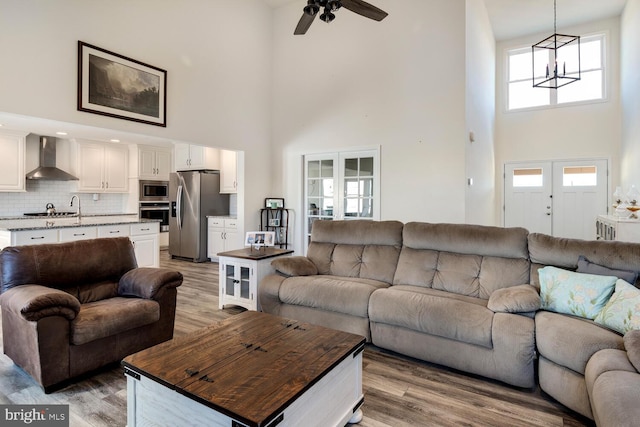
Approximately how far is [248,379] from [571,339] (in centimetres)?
177

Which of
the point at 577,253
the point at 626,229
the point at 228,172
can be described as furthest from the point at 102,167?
the point at 626,229

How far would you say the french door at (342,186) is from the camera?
17.3 feet

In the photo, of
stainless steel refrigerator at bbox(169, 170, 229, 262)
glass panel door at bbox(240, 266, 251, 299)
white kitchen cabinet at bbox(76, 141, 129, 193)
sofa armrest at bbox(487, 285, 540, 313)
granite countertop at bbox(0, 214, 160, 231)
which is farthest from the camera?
stainless steel refrigerator at bbox(169, 170, 229, 262)

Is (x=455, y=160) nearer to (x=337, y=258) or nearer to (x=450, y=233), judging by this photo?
(x=450, y=233)

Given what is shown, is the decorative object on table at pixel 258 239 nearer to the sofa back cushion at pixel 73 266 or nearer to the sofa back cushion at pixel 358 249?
the sofa back cushion at pixel 358 249

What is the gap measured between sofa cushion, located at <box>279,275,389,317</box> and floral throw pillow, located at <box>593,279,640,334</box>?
4.93 feet

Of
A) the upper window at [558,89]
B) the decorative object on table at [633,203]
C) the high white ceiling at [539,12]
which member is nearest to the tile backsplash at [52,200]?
the high white ceiling at [539,12]

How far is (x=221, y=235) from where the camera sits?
6445 mm

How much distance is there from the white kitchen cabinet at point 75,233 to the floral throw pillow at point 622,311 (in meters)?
5.29

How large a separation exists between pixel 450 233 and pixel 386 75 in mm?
2980

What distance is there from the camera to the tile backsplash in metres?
5.74

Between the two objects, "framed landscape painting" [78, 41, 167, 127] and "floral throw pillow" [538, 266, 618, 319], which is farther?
"framed landscape painting" [78, 41, 167, 127]

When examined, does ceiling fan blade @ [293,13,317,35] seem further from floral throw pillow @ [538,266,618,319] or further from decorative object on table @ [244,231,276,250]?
floral throw pillow @ [538,266,618,319]

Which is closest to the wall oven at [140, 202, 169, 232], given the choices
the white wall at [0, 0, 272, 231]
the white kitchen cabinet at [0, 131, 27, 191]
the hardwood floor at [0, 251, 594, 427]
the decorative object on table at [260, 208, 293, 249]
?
the white kitchen cabinet at [0, 131, 27, 191]
